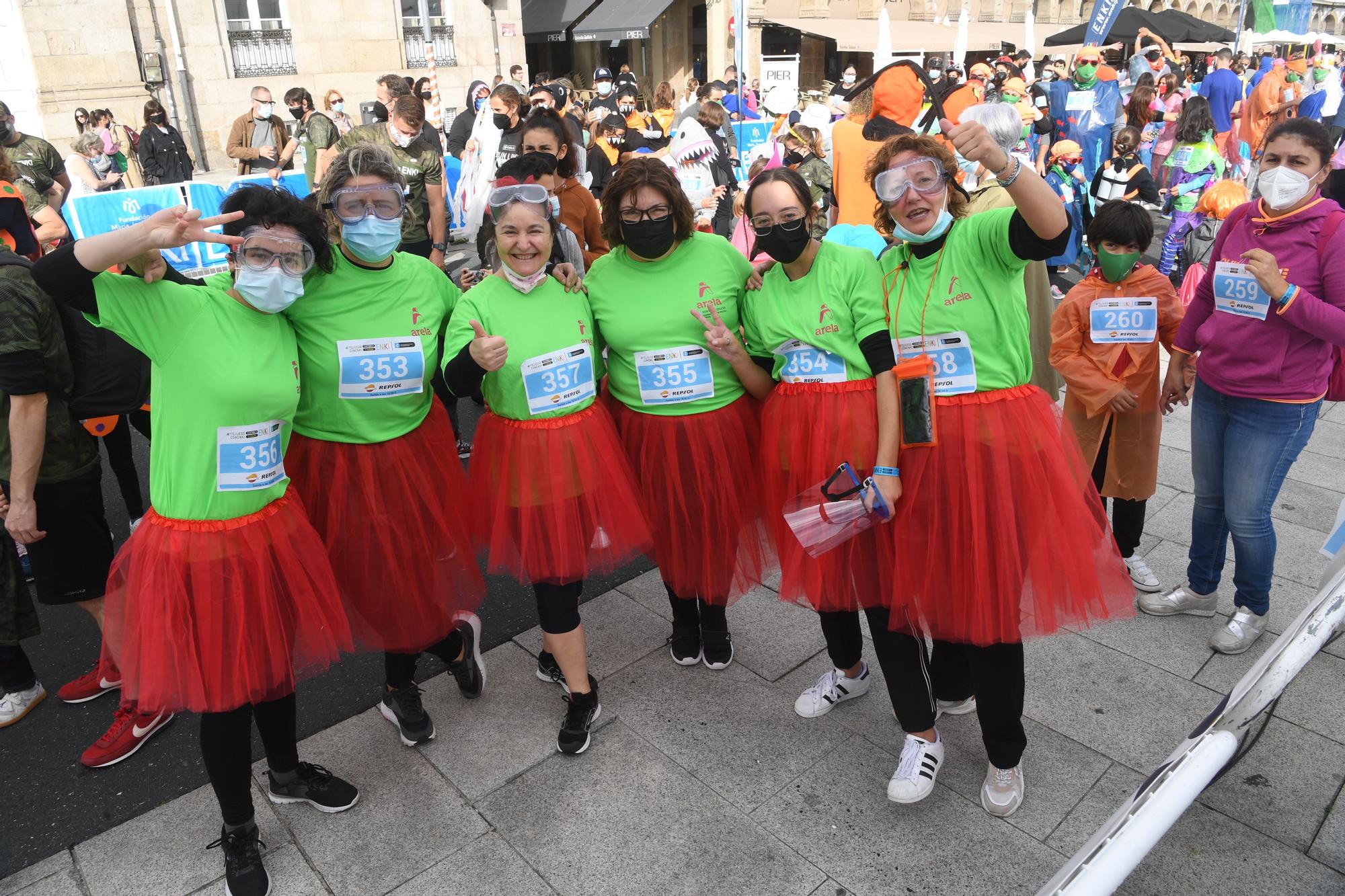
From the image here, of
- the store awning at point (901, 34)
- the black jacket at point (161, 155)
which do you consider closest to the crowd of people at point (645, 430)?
the black jacket at point (161, 155)

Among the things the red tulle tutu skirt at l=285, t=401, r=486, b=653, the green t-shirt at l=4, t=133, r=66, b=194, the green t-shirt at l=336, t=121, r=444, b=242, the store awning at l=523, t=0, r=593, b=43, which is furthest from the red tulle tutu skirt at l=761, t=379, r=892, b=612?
the store awning at l=523, t=0, r=593, b=43

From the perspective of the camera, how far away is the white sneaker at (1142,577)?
432 centimetres

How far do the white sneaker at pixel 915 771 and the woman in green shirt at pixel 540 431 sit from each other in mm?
1153

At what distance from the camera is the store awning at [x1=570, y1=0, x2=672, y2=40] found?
28873 mm

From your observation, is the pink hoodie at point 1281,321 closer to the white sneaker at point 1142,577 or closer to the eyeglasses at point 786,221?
the white sneaker at point 1142,577

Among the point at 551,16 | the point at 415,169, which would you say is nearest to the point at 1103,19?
the point at 415,169

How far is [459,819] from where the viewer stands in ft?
10.1

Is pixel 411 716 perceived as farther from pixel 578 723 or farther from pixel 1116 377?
pixel 1116 377

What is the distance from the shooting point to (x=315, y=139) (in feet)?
30.2

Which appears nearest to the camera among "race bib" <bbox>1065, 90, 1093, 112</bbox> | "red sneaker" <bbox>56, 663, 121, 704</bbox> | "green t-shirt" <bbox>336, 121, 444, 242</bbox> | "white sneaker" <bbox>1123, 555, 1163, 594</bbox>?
"red sneaker" <bbox>56, 663, 121, 704</bbox>

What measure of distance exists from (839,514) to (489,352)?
1200 mm

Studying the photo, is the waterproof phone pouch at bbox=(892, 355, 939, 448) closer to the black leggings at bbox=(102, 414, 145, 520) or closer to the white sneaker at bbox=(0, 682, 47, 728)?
the white sneaker at bbox=(0, 682, 47, 728)

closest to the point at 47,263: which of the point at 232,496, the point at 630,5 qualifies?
the point at 232,496

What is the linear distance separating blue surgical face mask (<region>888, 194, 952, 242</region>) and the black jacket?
13.9 metres
